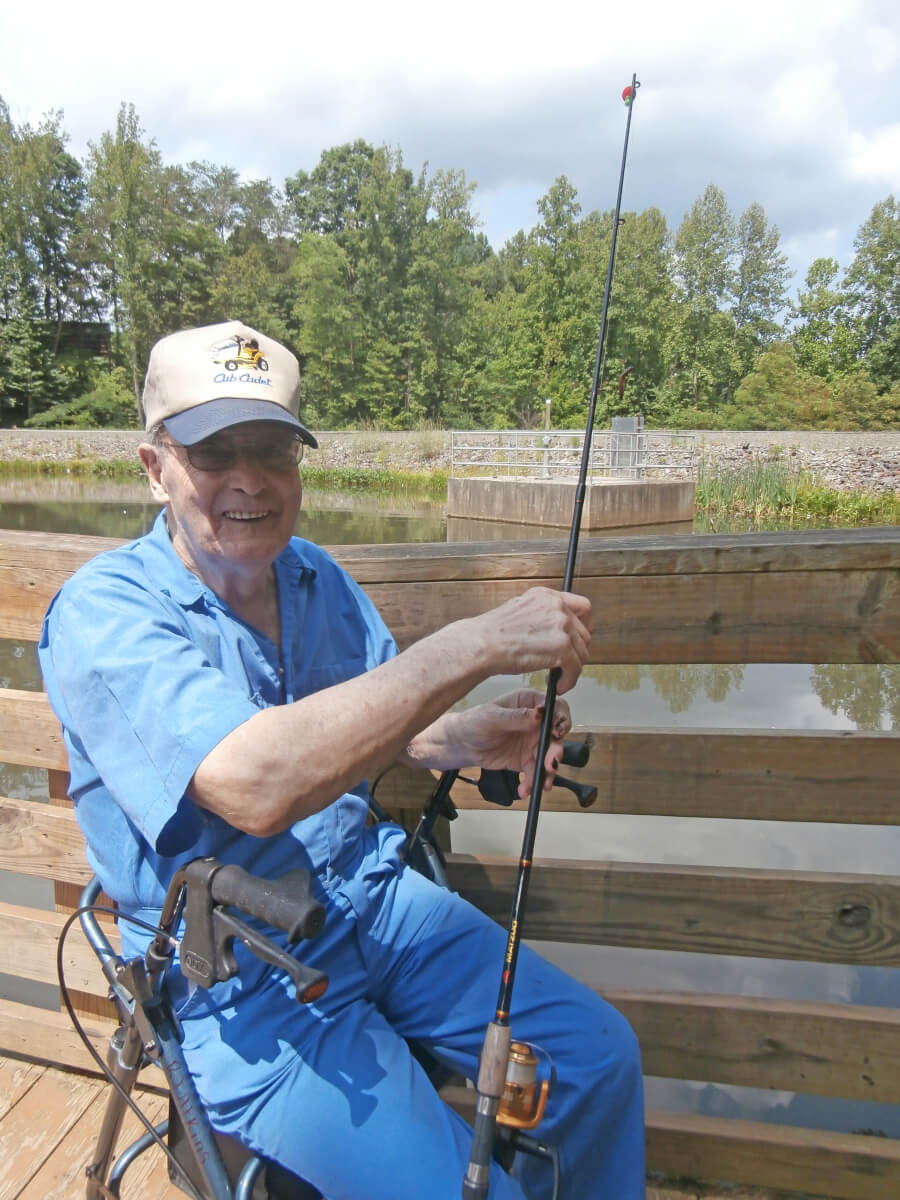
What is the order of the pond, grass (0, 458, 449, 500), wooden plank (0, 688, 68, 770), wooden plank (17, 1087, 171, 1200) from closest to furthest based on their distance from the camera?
wooden plank (17, 1087, 171, 1200) → wooden plank (0, 688, 68, 770) → the pond → grass (0, 458, 449, 500)

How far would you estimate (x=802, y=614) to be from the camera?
1.86 m

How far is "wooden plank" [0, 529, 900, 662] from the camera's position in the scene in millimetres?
1848

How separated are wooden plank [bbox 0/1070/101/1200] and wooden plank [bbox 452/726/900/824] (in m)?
1.57

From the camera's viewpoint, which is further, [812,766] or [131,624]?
[812,766]

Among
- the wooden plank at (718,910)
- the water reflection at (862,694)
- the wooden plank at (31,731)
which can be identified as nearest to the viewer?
the wooden plank at (718,910)

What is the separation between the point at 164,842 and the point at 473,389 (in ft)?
149

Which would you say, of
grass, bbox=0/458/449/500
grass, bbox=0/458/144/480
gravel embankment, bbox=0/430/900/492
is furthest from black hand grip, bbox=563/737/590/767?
grass, bbox=0/458/144/480

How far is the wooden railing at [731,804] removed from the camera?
1871mm

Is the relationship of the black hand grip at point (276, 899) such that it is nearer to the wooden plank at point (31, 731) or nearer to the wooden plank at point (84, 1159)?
the wooden plank at point (31, 731)

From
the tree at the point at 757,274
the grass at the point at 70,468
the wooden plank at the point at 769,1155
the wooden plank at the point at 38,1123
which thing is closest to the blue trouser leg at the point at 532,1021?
the wooden plank at the point at 769,1155

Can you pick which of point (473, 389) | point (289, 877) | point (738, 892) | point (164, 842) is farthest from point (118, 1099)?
point (473, 389)

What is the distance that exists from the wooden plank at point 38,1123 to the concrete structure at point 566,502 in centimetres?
1735

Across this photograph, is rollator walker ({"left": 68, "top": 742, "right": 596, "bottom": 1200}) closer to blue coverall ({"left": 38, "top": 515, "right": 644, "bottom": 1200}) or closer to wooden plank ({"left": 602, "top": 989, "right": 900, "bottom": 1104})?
blue coverall ({"left": 38, "top": 515, "right": 644, "bottom": 1200})

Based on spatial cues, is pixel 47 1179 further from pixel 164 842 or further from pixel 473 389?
pixel 473 389
